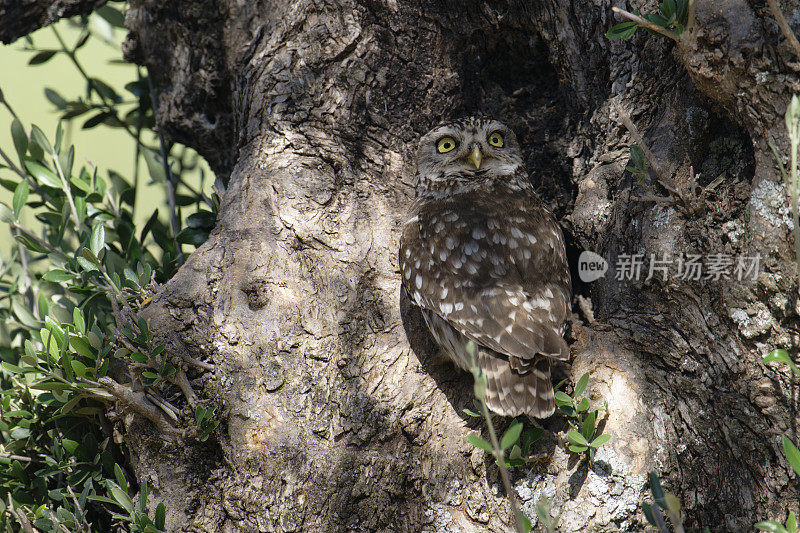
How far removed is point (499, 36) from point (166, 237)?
6.76 ft

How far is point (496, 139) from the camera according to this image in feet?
10.5

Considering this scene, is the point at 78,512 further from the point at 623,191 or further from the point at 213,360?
the point at 623,191

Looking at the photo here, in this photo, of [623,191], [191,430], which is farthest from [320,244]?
[623,191]

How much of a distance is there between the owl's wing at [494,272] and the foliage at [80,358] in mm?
1019

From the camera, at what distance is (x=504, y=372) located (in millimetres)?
2406

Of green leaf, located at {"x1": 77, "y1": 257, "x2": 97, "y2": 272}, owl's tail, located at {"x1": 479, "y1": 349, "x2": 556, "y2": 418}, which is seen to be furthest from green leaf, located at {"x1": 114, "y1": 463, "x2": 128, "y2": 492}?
owl's tail, located at {"x1": 479, "y1": 349, "x2": 556, "y2": 418}

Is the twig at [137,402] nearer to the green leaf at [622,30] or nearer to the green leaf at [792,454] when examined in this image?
the green leaf at [792,454]

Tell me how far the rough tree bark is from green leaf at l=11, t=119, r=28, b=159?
1103 mm

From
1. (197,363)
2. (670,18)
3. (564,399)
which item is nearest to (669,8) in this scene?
(670,18)

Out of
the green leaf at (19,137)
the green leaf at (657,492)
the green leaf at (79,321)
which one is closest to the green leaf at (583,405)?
the green leaf at (657,492)

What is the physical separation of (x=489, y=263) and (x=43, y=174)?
2281 millimetres

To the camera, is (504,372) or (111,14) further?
(111,14)

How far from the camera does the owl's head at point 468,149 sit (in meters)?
3.16

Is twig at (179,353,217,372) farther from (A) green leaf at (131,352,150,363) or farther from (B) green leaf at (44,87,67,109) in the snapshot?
→ (B) green leaf at (44,87,67,109)
